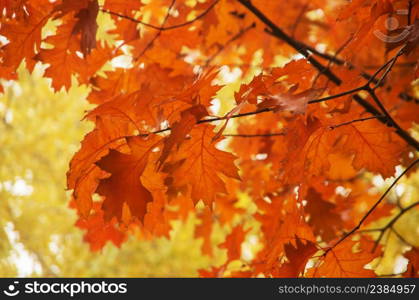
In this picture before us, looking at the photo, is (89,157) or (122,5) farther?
(122,5)

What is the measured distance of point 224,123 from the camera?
0.96 metres

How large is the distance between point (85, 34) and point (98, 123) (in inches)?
11.5

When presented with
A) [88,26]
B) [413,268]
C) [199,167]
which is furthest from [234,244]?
[88,26]

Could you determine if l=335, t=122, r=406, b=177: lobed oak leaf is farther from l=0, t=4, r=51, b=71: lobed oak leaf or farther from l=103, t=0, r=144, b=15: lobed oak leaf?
l=0, t=4, r=51, b=71: lobed oak leaf

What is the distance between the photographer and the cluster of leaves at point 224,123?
1.03 meters

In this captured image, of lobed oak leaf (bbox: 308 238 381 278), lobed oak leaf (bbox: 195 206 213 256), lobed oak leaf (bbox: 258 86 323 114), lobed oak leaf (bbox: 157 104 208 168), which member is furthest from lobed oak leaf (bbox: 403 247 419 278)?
lobed oak leaf (bbox: 195 206 213 256)

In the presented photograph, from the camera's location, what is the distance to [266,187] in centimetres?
173

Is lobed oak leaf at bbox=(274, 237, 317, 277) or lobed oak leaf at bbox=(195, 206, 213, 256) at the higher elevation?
lobed oak leaf at bbox=(195, 206, 213, 256)

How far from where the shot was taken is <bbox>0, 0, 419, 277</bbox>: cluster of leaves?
103 centimetres

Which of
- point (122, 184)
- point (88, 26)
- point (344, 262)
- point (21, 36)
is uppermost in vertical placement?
point (21, 36)

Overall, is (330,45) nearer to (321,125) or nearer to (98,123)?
(321,125)

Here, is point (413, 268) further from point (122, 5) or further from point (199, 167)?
point (122, 5)

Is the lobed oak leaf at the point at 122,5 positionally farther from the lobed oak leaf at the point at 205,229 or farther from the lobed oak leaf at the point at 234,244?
the lobed oak leaf at the point at 205,229

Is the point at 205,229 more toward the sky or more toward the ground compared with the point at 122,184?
more toward the sky
